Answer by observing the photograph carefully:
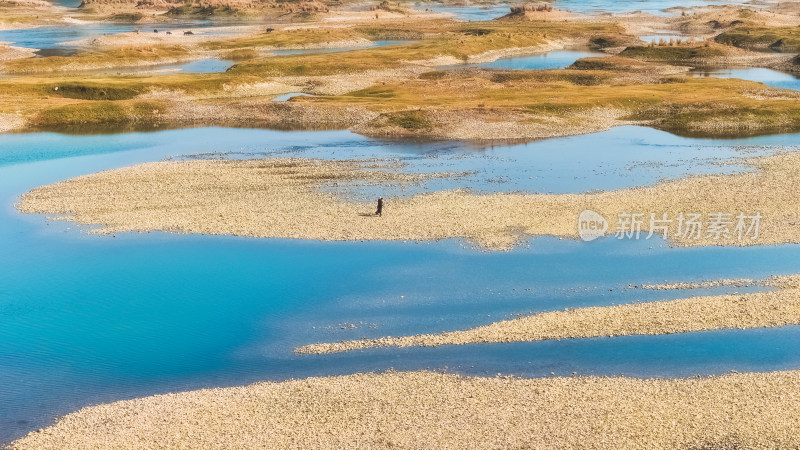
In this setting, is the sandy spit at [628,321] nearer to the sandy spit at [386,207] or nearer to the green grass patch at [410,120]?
the sandy spit at [386,207]

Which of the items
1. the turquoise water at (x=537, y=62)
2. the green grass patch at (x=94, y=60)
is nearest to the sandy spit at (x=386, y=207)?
the turquoise water at (x=537, y=62)

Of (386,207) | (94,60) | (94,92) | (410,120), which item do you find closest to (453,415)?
(386,207)

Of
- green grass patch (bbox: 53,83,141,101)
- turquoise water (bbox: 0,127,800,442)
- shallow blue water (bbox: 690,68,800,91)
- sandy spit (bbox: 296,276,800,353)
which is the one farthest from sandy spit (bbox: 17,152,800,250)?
shallow blue water (bbox: 690,68,800,91)

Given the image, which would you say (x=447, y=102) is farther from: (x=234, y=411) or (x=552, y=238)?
(x=234, y=411)

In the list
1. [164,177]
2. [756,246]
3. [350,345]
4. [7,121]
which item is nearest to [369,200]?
[164,177]

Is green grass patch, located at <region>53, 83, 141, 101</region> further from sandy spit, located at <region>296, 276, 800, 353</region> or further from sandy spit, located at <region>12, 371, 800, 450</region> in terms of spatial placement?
sandy spit, located at <region>12, 371, 800, 450</region>
